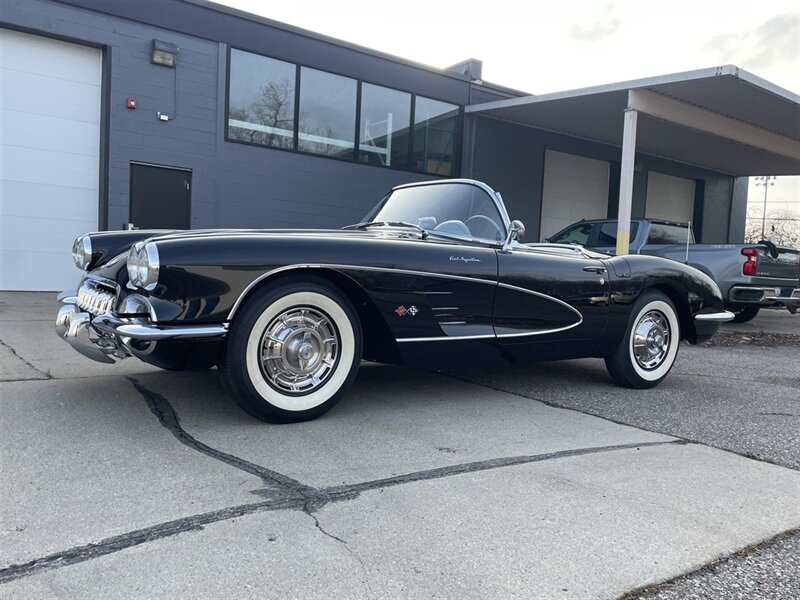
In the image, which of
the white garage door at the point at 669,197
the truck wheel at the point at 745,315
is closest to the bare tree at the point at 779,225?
the white garage door at the point at 669,197

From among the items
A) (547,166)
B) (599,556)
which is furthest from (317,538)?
(547,166)

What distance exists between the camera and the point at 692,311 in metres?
5.00

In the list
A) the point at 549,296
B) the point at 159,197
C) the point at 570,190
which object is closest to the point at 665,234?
the point at 570,190

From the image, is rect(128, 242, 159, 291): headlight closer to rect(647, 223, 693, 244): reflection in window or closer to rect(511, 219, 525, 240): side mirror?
rect(511, 219, 525, 240): side mirror

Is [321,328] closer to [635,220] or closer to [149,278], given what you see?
[149,278]

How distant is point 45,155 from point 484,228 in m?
8.18

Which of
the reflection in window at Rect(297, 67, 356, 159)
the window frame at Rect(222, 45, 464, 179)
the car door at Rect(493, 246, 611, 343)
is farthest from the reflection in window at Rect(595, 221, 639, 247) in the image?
the car door at Rect(493, 246, 611, 343)

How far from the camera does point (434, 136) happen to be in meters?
13.3

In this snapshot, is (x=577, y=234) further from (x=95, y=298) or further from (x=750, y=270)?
(x=95, y=298)

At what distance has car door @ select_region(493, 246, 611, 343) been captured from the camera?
403 centimetres

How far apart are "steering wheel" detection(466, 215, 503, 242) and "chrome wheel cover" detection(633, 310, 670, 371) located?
1.35 m

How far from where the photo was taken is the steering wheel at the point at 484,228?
428cm

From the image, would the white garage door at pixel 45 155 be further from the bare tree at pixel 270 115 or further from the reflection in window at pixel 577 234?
the reflection in window at pixel 577 234

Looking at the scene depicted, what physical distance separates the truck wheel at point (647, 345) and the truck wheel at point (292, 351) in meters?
2.25
